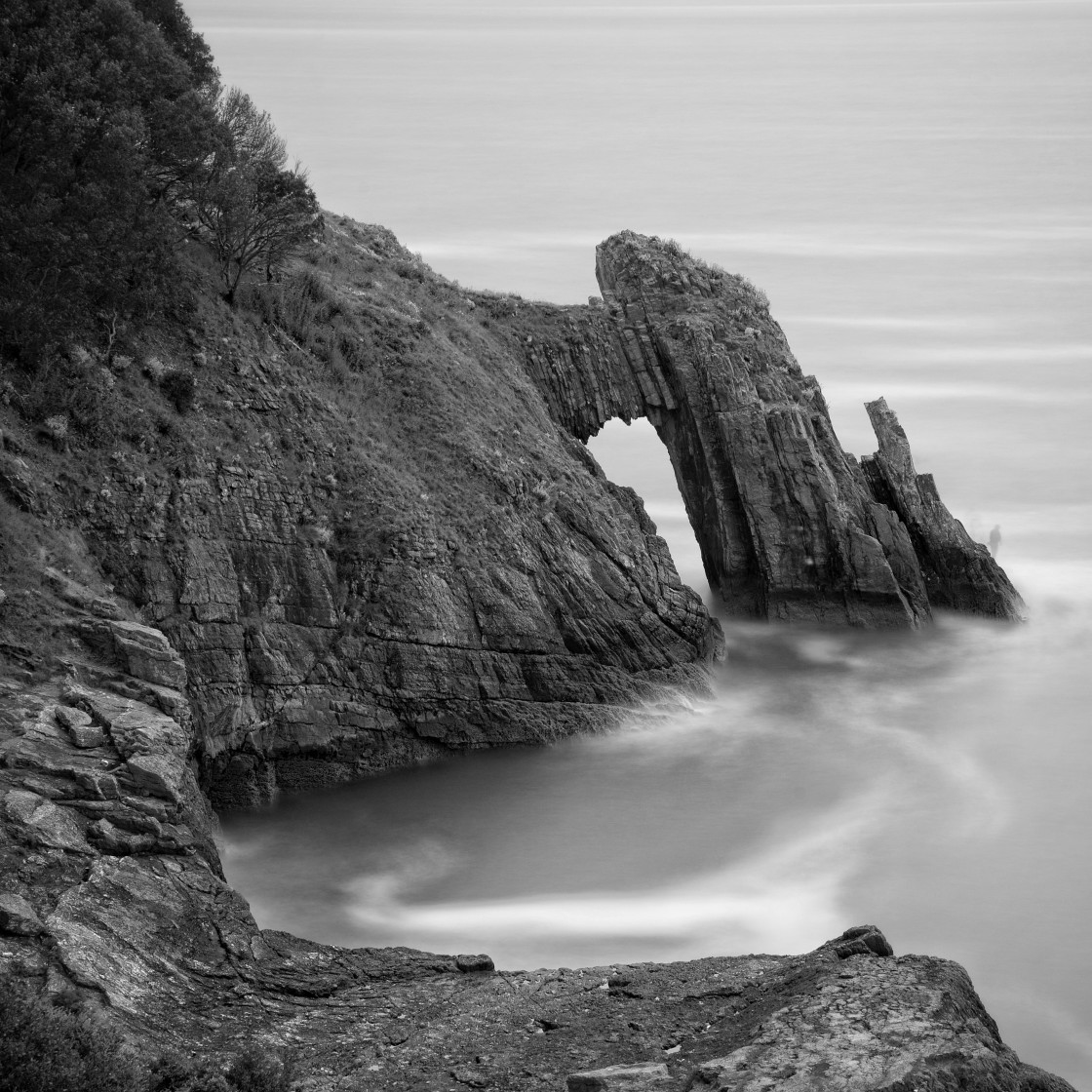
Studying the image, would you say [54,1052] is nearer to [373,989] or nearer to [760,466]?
[373,989]

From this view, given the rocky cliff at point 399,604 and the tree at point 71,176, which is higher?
the tree at point 71,176

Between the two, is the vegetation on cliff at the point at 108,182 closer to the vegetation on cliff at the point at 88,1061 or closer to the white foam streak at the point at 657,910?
the white foam streak at the point at 657,910


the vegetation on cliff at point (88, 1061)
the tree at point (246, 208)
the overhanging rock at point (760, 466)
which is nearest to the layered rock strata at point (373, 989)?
the vegetation on cliff at point (88, 1061)

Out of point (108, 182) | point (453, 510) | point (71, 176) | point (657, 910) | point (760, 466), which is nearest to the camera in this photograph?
point (657, 910)

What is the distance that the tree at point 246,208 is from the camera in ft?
125

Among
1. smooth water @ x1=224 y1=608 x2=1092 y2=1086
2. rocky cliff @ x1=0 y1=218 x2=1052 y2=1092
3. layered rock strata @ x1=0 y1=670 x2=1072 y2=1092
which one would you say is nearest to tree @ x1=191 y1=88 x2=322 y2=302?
rocky cliff @ x1=0 y1=218 x2=1052 y2=1092

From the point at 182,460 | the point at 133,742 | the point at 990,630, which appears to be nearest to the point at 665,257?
the point at 990,630

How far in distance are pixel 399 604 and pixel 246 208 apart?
35.0ft

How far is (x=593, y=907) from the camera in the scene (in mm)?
30859

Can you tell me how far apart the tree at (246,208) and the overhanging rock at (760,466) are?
8.75m

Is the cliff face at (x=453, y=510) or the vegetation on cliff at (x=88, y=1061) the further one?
the cliff face at (x=453, y=510)

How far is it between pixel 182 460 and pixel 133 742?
34.4 ft

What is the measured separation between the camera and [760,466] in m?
46.1

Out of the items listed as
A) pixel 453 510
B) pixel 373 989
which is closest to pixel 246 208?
pixel 453 510
